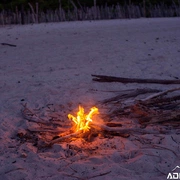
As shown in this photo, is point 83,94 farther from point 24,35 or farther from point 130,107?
point 24,35

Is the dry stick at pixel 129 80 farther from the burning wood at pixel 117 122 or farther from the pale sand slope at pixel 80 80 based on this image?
the burning wood at pixel 117 122

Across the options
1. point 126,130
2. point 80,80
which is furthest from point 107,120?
point 80,80

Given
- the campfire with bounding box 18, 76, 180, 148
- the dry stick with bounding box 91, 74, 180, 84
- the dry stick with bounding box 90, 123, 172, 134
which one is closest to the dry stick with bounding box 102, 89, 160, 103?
the campfire with bounding box 18, 76, 180, 148

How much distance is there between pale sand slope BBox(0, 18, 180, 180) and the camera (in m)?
2.97

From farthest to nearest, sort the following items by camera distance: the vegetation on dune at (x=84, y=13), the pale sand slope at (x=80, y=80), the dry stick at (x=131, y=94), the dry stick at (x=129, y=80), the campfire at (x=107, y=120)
→ the vegetation on dune at (x=84, y=13) < the dry stick at (x=129, y=80) < the dry stick at (x=131, y=94) < the campfire at (x=107, y=120) < the pale sand slope at (x=80, y=80)

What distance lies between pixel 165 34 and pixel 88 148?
7.06m

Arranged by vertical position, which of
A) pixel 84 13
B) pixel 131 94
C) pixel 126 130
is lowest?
pixel 126 130

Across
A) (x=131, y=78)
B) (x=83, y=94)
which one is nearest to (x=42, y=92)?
(x=83, y=94)

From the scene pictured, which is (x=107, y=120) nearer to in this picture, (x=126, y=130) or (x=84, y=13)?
(x=126, y=130)

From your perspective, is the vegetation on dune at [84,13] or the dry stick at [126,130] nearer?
the dry stick at [126,130]

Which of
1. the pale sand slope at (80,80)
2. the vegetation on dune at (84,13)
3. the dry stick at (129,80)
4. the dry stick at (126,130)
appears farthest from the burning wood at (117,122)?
the vegetation on dune at (84,13)

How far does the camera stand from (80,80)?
566 centimetres

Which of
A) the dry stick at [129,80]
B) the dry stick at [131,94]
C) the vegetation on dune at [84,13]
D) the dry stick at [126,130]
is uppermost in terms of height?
the vegetation on dune at [84,13]

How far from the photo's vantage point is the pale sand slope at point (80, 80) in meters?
2.97
